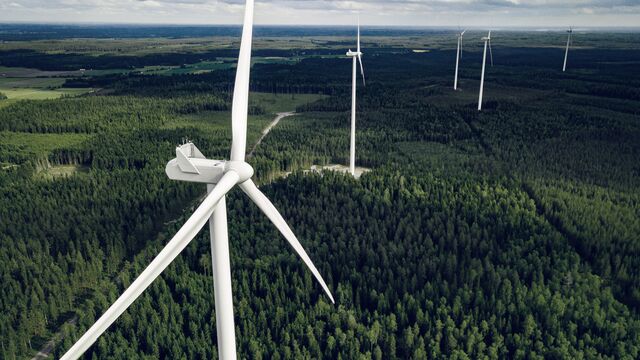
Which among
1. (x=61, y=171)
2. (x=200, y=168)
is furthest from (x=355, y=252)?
(x=61, y=171)

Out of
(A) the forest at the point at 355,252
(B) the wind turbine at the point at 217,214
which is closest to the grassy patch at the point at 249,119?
(A) the forest at the point at 355,252

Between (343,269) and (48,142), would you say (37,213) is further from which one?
(48,142)

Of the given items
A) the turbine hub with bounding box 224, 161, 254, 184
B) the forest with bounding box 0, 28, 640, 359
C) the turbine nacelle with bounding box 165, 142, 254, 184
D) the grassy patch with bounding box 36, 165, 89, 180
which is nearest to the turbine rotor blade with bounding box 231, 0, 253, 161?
the turbine hub with bounding box 224, 161, 254, 184

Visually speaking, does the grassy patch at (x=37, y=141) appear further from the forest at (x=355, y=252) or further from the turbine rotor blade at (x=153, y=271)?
the turbine rotor blade at (x=153, y=271)

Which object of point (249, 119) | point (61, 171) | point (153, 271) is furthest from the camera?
point (249, 119)

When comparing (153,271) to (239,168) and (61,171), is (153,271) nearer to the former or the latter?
(239,168)

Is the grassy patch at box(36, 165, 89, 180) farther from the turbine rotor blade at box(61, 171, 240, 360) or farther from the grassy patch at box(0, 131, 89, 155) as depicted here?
the turbine rotor blade at box(61, 171, 240, 360)

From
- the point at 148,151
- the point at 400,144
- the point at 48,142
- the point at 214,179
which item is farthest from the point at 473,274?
the point at 48,142
